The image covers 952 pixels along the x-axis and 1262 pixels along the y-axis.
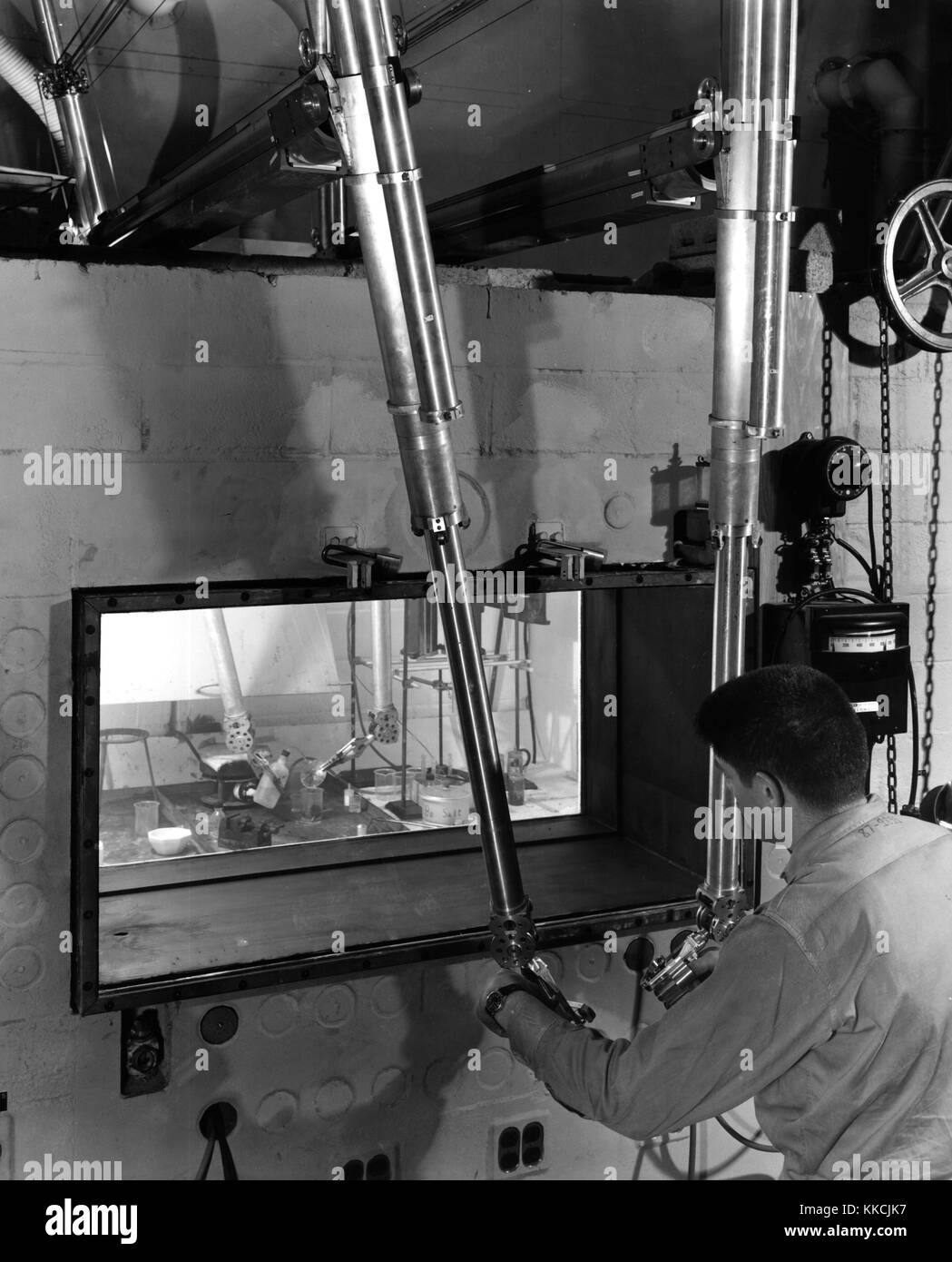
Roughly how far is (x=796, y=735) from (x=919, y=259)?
5.10 ft

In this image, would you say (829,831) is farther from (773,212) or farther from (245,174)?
(245,174)

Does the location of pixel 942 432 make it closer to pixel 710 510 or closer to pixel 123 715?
pixel 710 510

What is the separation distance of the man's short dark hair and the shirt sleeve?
246 millimetres

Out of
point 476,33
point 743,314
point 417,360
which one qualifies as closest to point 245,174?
point 417,360

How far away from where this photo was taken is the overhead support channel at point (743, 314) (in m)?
2.02

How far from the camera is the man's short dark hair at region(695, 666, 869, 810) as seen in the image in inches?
75.8

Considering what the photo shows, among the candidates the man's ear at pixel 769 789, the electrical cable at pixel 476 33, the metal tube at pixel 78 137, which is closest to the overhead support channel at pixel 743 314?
the man's ear at pixel 769 789

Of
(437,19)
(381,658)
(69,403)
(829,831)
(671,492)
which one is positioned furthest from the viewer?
(381,658)

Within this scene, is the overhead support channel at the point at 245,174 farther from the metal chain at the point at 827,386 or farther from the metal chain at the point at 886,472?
the metal chain at the point at 886,472

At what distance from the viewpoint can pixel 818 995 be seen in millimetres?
1771

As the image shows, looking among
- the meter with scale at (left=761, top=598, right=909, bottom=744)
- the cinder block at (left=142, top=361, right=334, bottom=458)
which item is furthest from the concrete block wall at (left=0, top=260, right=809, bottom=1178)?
the meter with scale at (left=761, top=598, right=909, bottom=744)

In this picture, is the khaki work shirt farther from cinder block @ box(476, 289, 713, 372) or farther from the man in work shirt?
cinder block @ box(476, 289, 713, 372)

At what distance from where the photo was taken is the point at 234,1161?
2.59 meters

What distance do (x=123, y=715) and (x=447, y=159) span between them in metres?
1.79
